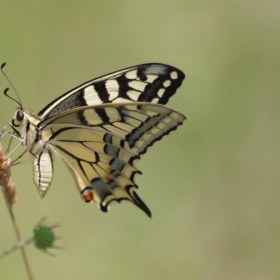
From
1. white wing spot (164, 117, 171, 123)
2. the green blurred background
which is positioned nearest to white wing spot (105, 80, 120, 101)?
white wing spot (164, 117, 171, 123)

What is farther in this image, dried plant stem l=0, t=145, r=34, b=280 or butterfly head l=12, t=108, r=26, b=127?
butterfly head l=12, t=108, r=26, b=127

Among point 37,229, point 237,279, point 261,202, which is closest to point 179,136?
point 261,202

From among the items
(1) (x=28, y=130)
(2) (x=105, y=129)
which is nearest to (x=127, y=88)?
(2) (x=105, y=129)

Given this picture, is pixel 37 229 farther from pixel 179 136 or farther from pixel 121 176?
pixel 179 136

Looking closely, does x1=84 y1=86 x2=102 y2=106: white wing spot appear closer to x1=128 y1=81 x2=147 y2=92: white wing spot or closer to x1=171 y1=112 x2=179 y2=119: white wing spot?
x1=128 y1=81 x2=147 y2=92: white wing spot

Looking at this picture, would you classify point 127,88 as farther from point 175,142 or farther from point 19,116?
point 175,142

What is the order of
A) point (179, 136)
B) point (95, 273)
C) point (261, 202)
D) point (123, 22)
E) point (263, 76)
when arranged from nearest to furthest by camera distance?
point (95, 273) → point (261, 202) → point (179, 136) → point (263, 76) → point (123, 22)

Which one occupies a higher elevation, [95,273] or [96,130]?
[96,130]

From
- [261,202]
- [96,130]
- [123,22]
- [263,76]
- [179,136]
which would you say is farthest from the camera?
[123,22]
